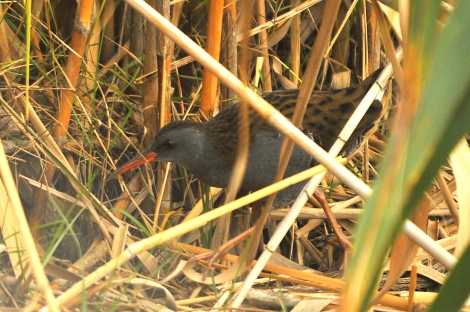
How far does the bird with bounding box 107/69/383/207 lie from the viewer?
2457 millimetres

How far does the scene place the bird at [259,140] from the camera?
2457 mm

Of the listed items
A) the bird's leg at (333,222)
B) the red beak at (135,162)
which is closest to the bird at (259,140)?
the red beak at (135,162)

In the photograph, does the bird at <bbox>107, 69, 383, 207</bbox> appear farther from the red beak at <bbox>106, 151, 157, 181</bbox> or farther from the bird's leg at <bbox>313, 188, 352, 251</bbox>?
the bird's leg at <bbox>313, 188, 352, 251</bbox>

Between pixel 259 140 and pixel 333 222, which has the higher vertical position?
pixel 259 140

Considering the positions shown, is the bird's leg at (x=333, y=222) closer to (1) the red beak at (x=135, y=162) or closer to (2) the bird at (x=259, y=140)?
(2) the bird at (x=259, y=140)

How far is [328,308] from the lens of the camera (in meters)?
2.04

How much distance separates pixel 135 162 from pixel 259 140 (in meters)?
0.44

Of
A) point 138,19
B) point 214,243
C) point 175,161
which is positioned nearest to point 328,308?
point 214,243

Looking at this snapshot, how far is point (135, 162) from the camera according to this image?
7.83 feet

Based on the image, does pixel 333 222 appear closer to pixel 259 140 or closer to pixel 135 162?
pixel 259 140

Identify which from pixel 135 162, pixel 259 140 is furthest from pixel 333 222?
pixel 135 162

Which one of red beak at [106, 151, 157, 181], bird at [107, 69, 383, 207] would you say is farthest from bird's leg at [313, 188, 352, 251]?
red beak at [106, 151, 157, 181]

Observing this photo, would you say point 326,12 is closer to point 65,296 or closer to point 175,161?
point 65,296

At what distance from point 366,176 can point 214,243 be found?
0.70 meters
